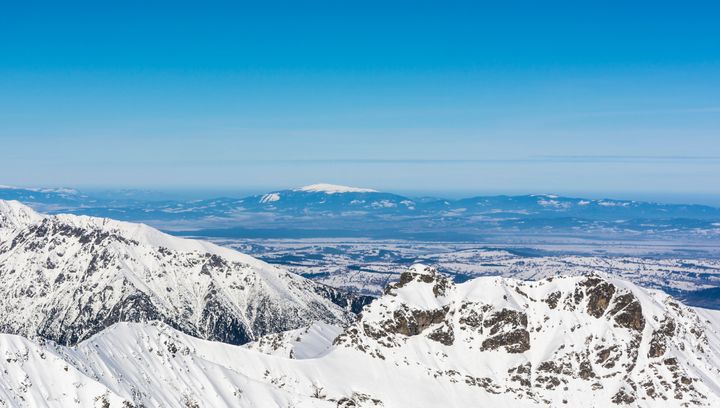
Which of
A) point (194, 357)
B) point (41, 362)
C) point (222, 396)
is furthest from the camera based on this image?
point (194, 357)

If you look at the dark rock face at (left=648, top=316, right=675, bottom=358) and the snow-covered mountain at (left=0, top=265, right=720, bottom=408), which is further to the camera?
the dark rock face at (left=648, top=316, right=675, bottom=358)

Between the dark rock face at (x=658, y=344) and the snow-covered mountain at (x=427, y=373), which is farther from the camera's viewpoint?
the dark rock face at (x=658, y=344)

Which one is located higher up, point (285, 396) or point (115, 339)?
point (115, 339)

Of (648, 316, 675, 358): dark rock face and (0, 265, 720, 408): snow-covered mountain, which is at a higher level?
(648, 316, 675, 358): dark rock face

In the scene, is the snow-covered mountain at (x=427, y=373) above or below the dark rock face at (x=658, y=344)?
below

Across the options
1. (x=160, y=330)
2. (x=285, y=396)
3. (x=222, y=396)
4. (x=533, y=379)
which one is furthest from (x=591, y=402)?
(x=160, y=330)

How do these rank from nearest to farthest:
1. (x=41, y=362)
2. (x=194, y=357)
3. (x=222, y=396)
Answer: (x=41, y=362), (x=222, y=396), (x=194, y=357)

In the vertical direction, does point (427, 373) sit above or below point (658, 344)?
below

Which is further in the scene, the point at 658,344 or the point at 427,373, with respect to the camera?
the point at 427,373

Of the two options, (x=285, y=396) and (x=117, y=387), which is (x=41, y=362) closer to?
(x=117, y=387)

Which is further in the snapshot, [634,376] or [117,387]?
[634,376]
